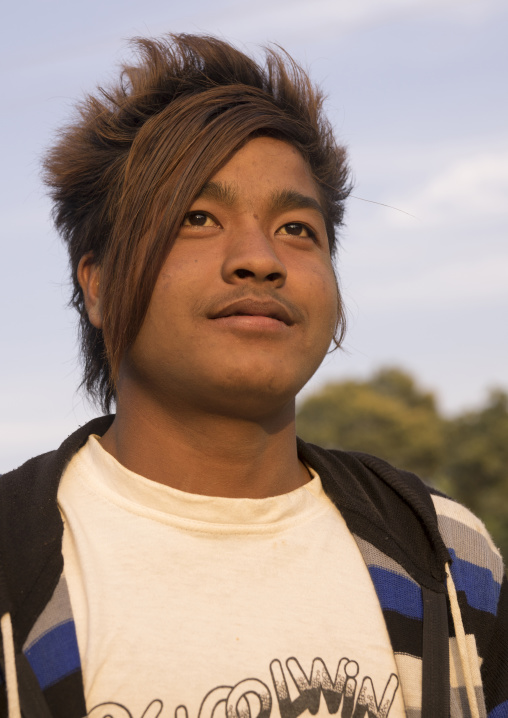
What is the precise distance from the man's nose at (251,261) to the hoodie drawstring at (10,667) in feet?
4.24

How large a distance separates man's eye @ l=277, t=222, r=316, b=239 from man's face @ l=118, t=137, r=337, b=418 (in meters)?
0.01

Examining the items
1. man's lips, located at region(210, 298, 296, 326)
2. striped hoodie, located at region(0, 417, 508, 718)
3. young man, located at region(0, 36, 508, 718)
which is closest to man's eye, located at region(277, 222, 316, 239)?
young man, located at region(0, 36, 508, 718)

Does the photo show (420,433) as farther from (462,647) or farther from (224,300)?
(224,300)

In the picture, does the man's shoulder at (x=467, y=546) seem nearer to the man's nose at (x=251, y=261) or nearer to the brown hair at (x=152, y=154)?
the brown hair at (x=152, y=154)

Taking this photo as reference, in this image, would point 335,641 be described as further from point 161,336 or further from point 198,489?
point 161,336

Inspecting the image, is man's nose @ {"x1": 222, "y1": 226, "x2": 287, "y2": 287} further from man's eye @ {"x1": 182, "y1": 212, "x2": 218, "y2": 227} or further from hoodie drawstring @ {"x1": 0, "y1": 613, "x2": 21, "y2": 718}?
hoodie drawstring @ {"x1": 0, "y1": 613, "x2": 21, "y2": 718}

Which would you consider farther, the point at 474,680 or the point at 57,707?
the point at 474,680

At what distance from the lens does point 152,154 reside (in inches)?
119

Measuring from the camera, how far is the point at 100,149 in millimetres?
3332

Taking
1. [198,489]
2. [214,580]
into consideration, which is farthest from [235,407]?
[214,580]

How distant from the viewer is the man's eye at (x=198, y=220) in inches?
117

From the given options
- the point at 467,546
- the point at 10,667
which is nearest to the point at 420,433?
the point at 467,546

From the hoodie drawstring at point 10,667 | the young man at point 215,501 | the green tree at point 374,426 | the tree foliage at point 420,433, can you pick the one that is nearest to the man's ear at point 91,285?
the young man at point 215,501

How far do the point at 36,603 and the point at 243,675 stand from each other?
664 millimetres
